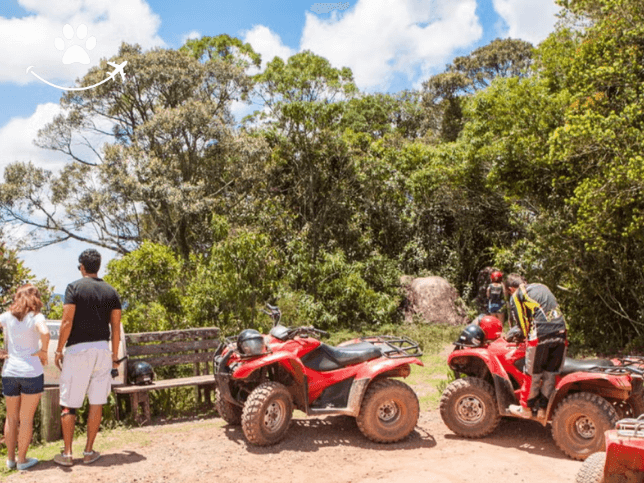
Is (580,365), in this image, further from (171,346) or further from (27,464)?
(27,464)

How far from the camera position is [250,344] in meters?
6.64

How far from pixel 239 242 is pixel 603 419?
7268mm

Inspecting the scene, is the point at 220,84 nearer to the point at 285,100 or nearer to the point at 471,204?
the point at 285,100

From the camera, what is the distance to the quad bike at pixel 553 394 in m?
6.07

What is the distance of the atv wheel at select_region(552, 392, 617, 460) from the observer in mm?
6004

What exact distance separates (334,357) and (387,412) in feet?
2.54

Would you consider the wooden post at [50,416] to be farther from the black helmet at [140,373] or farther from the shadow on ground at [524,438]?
the shadow on ground at [524,438]

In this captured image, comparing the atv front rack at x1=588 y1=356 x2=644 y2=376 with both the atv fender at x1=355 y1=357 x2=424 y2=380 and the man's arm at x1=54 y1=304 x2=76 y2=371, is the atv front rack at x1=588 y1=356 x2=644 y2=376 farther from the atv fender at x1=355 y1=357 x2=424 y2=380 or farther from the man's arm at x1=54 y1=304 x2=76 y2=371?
the man's arm at x1=54 y1=304 x2=76 y2=371

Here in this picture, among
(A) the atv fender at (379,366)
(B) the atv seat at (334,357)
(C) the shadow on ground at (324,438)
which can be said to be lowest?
(C) the shadow on ground at (324,438)

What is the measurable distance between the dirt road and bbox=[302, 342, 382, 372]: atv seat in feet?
2.47

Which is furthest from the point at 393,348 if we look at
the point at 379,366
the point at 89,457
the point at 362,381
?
the point at 89,457

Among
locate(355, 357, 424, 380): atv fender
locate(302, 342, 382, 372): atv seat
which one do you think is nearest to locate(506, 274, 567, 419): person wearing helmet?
locate(355, 357, 424, 380): atv fender

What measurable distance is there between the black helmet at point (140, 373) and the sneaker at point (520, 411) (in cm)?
412

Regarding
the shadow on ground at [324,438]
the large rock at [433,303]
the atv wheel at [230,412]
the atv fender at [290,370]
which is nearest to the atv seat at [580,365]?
the shadow on ground at [324,438]
